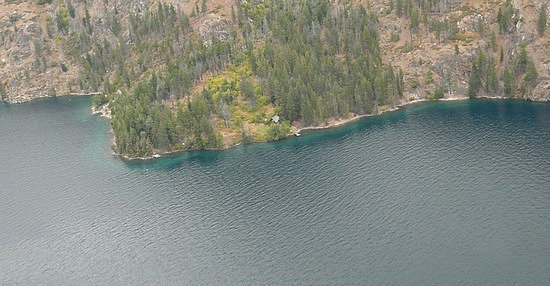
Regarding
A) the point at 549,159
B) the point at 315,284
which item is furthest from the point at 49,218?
the point at 549,159

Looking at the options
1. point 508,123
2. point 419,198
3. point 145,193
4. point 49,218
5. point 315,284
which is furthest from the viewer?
point 508,123

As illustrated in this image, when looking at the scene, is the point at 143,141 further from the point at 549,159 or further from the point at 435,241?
the point at 549,159

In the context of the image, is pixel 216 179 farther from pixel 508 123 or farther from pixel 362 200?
pixel 508 123

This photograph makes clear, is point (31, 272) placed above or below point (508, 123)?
below

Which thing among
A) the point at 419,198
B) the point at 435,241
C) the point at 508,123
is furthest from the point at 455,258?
the point at 508,123

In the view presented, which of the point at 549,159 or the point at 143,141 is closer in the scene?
the point at 549,159

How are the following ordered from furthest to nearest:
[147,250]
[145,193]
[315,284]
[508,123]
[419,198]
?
[508,123], [145,193], [419,198], [147,250], [315,284]

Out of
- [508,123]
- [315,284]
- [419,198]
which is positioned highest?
[508,123]
